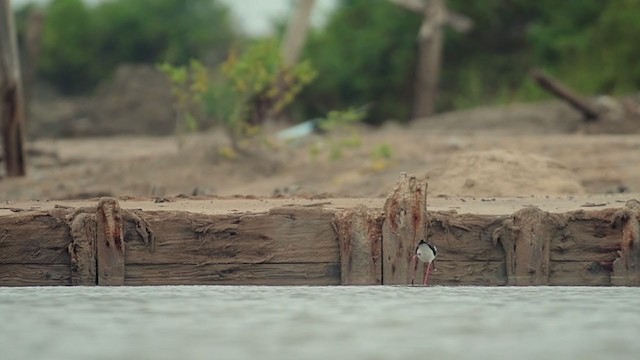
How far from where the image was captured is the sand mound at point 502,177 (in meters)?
11.9

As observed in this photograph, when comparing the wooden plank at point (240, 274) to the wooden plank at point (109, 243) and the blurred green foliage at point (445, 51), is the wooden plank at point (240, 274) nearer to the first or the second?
the wooden plank at point (109, 243)

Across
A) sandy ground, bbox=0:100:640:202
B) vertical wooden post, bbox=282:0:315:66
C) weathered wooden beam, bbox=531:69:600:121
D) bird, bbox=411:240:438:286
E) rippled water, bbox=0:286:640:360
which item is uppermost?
vertical wooden post, bbox=282:0:315:66

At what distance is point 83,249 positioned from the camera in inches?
370

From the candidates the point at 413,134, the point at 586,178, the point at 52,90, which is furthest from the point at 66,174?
the point at 52,90

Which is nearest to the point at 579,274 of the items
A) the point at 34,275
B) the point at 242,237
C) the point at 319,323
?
the point at 242,237

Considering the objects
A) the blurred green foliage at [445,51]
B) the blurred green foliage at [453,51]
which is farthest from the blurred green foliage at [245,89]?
the blurred green foliage at [453,51]

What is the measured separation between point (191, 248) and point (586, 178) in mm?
5459

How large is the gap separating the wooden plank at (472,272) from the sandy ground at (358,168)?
178 centimetres

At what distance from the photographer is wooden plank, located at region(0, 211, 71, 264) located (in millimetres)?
9484

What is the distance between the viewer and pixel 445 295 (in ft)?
28.9

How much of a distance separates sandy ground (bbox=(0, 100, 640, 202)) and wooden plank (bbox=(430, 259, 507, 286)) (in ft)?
5.85

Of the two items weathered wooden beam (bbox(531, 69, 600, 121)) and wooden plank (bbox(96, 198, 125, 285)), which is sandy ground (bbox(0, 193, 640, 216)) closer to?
wooden plank (bbox(96, 198, 125, 285))

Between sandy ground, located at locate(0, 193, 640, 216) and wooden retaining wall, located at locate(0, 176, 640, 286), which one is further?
sandy ground, located at locate(0, 193, 640, 216)

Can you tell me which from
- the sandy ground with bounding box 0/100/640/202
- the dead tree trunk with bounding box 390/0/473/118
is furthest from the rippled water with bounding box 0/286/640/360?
the dead tree trunk with bounding box 390/0/473/118
